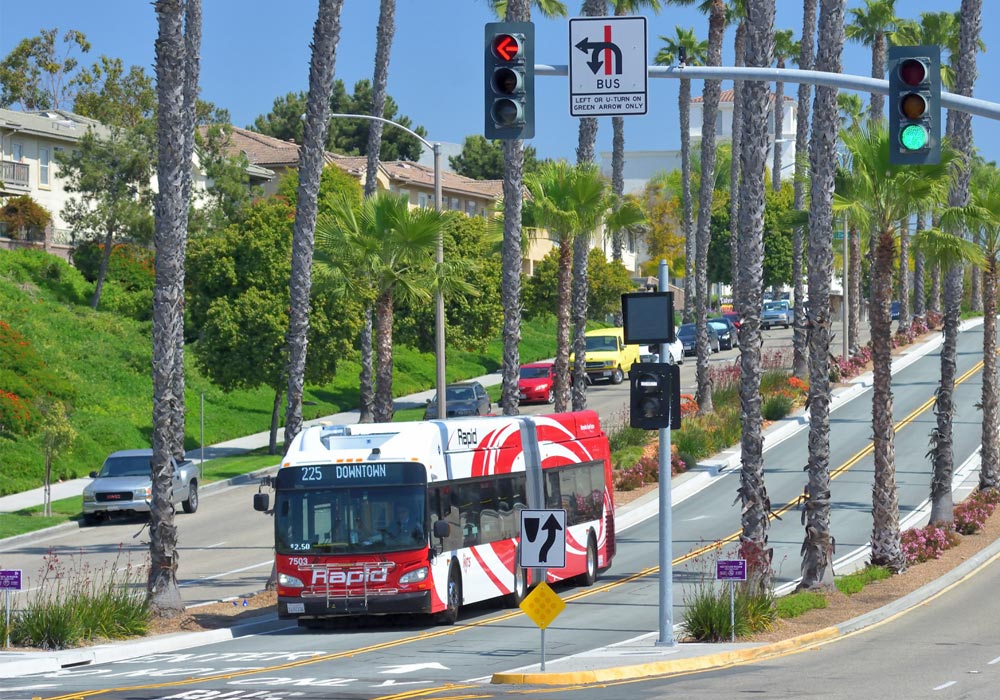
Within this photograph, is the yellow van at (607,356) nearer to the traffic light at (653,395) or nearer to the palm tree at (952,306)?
the palm tree at (952,306)

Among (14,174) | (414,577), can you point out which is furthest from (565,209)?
(14,174)

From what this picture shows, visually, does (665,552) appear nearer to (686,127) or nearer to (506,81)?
(506,81)

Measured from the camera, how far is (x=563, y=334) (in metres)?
40.2

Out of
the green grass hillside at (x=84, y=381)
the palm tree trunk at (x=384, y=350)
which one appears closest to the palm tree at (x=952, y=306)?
the palm tree trunk at (x=384, y=350)

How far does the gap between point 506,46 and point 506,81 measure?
1.16 ft

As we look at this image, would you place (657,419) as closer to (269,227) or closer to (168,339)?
(168,339)

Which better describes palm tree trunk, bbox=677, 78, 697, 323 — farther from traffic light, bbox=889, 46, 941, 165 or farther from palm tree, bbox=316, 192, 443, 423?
traffic light, bbox=889, 46, 941, 165

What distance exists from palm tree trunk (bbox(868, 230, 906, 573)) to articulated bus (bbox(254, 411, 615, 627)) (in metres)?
7.50

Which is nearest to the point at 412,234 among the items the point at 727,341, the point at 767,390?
the point at 767,390

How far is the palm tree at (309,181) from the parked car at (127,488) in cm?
1062

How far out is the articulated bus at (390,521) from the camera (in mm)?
22406

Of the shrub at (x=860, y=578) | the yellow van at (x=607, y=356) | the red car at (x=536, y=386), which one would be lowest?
the shrub at (x=860, y=578)

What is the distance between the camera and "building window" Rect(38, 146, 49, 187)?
219 feet

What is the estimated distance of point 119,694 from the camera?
15172 millimetres
